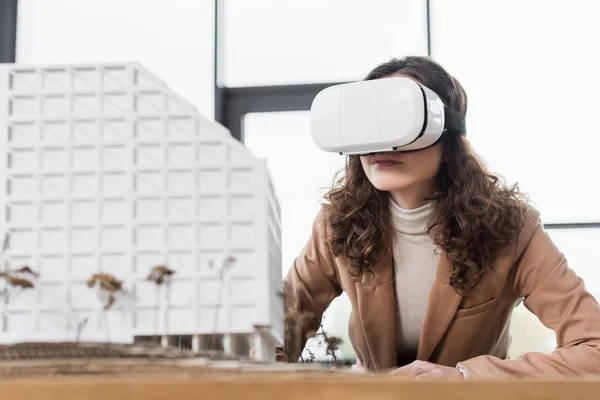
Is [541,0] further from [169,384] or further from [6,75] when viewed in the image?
[169,384]

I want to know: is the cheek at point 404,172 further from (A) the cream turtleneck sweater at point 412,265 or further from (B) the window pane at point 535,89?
(B) the window pane at point 535,89

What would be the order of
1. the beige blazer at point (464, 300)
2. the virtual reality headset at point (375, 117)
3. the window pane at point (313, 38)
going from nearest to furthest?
the virtual reality headset at point (375, 117)
the beige blazer at point (464, 300)
the window pane at point (313, 38)

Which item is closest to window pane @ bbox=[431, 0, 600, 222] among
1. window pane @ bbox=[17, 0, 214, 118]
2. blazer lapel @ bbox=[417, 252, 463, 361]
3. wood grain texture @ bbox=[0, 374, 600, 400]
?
window pane @ bbox=[17, 0, 214, 118]

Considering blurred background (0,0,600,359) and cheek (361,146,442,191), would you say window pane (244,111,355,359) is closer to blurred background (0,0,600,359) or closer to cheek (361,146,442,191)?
blurred background (0,0,600,359)

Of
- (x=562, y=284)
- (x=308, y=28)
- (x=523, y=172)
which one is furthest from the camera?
(x=308, y=28)

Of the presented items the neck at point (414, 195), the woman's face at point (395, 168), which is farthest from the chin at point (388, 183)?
the neck at point (414, 195)

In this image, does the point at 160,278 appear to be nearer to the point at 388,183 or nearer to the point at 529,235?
the point at 388,183

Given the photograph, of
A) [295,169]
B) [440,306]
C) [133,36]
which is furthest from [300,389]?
[133,36]

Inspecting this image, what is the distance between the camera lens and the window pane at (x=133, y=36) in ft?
8.37

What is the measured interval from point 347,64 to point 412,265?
4.47 feet

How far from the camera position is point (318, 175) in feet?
8.15

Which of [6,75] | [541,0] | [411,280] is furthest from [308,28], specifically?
[6,75]

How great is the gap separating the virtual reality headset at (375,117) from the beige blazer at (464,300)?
13.9 inches

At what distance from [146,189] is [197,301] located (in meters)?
0.11
